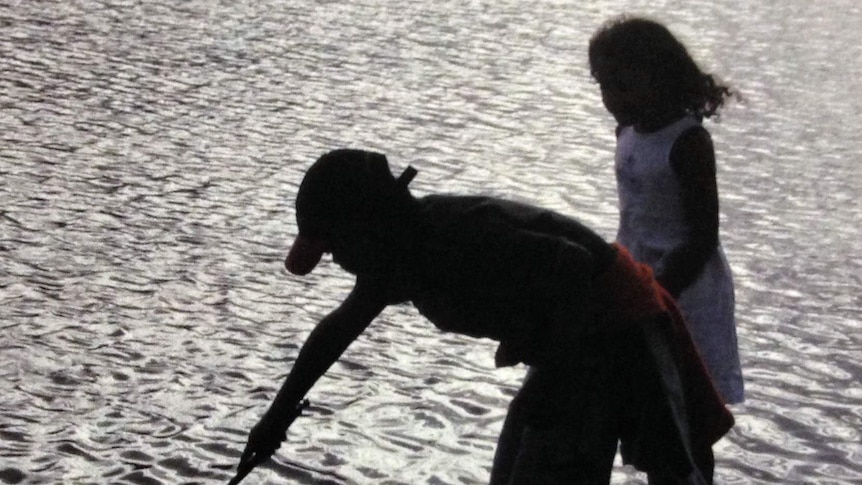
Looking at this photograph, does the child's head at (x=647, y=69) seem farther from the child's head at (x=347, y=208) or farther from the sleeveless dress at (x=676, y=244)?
the child's head at (x=347, y=208)

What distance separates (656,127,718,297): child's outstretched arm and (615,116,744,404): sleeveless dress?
0.03 metres

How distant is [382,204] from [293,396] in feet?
1.29

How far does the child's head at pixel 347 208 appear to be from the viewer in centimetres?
287

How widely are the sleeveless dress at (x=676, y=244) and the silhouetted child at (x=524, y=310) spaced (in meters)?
0.35

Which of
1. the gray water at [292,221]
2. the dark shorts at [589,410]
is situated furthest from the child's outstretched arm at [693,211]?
the gray water at [292,221]

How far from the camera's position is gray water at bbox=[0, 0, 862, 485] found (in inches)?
185

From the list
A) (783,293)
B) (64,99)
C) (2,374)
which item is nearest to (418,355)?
(2,374)

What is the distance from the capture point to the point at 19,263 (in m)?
6.26

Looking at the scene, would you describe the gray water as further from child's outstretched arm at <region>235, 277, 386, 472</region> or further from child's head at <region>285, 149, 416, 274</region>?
child's head at <region>285, 149, 416, 274</region>

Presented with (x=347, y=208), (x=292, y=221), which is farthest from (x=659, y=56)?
(x=292, y=221)

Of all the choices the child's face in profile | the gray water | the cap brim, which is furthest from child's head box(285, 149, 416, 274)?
the gray water

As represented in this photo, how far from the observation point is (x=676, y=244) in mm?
3600

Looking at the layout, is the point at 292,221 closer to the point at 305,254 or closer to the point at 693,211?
the point at 693,211

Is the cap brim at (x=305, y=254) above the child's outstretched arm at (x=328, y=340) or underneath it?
above
